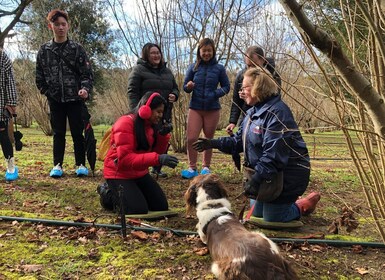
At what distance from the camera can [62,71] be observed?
512 cm

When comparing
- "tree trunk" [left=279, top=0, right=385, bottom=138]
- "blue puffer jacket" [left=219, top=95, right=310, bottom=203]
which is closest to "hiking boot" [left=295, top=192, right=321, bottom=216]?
"blue puffer jacket" [left=219, top=95, right=310, bottom=203]

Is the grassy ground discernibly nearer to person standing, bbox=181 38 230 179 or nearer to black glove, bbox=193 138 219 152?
black glove, bbox=193 138 219 152

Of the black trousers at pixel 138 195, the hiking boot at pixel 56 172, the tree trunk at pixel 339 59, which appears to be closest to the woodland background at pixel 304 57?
the tree trunk at pixel 339 59

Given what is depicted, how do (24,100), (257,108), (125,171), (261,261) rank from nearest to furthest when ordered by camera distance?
1. (261,261)
2. (257,108)
3. (125,171)
4. (24,100)

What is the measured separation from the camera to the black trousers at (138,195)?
3.74 metres

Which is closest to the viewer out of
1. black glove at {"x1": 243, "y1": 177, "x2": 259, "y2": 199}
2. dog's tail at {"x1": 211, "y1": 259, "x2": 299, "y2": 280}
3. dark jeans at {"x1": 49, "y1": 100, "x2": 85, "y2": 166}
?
dog's tail at {"x1": 211, "y1": 259, "x2": 299, "y2": 280}

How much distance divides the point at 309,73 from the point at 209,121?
3464 mm

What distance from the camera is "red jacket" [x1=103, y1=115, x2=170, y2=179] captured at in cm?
357

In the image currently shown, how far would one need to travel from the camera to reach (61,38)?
5102 mm

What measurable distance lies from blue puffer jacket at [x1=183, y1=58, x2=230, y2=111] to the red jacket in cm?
163

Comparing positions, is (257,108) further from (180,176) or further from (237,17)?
(237,17)

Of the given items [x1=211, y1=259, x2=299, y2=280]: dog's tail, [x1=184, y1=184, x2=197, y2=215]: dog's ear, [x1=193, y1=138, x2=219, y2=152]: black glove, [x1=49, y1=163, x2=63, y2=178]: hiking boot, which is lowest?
[x1=211, y1=259, x2=299, y2=280]: dog's tail

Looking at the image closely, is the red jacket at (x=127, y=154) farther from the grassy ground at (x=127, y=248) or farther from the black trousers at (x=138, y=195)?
the grassy ground at (x=127, y=248)

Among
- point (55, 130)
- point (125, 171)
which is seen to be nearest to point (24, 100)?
point (55, 130)
